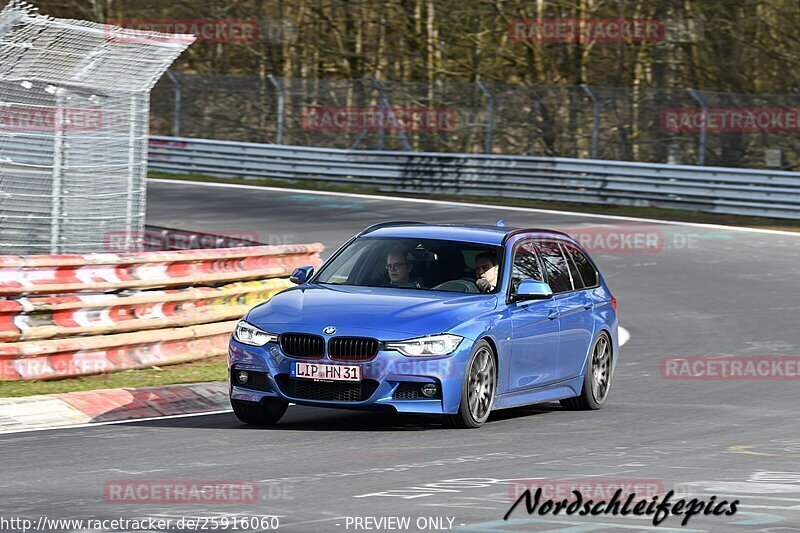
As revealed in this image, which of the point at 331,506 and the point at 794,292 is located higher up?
the point at 331,506

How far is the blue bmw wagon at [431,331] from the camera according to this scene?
9.79m

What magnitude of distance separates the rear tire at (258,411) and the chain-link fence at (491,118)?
898 inches

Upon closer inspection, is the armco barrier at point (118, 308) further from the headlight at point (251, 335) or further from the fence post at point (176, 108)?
the fence post at point (176, 108)

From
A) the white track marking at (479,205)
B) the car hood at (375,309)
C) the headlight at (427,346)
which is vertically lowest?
the white track marking at (479,205)

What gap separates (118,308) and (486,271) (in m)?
3.54

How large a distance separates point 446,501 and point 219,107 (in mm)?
32974

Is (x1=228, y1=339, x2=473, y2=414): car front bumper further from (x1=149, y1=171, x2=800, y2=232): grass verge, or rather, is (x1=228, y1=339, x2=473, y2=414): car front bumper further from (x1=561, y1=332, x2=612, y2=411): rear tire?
(x1=149, y1=171, x2=800, y2=232): grass verge

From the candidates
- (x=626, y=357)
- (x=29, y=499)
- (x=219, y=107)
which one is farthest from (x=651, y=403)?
(x=219, y=107)

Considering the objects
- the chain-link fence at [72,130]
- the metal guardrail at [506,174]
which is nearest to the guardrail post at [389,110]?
the metal guardrail at [506,174]

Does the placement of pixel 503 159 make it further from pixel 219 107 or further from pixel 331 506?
pixel 331 506

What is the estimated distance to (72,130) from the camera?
46.9 ft

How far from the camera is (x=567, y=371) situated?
1170 cm

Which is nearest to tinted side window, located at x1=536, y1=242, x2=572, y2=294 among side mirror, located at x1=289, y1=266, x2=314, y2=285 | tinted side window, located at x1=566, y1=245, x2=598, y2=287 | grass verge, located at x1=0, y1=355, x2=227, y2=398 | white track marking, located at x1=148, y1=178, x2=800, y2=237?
tinted side window, located at x1=566, y1=245, x2=598, y2=287

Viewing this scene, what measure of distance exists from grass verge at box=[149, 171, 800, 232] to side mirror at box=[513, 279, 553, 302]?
58.2 feet
